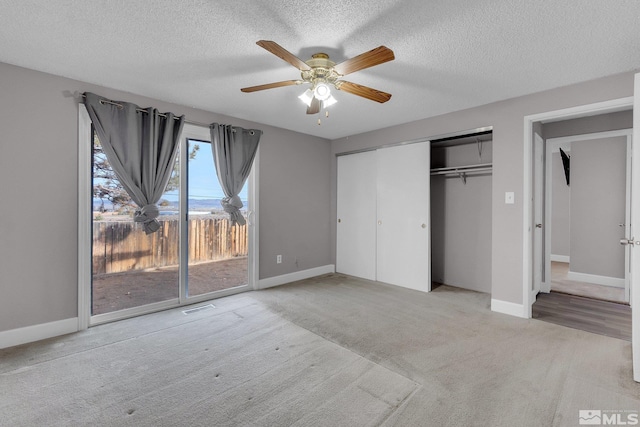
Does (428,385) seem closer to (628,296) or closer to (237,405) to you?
(237,405)

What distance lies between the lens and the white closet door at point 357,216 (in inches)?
187

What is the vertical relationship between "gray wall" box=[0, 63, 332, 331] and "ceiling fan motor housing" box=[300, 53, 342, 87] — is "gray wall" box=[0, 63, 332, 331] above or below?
below

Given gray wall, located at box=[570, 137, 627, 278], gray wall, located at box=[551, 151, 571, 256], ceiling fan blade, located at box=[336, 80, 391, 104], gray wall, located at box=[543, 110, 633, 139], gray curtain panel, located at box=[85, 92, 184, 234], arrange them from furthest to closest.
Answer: gray wall, located at box=[551, 151, 571, 256] → gray wall, located at box=[570, 137, 627, 278] → gray wall, located at box=[543, 110, 633, 139] → gray curtain panel, located at box=[85, 92, 184, 234] → ceiling fan blade, located at box=[336, 80, 391, 104]

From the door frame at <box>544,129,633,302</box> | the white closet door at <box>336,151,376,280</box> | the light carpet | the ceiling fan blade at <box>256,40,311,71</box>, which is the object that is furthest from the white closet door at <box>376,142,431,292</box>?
the ceiling fan blade at <box>256,40,311,71</box>

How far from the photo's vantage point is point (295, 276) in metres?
4.65

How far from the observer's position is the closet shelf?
4.00m

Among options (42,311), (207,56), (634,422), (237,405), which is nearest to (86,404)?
(237,405)

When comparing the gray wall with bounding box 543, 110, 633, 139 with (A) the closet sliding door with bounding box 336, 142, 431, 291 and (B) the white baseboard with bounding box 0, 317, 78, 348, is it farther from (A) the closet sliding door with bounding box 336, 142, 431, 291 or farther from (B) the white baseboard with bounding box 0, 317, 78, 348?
(B) the white baseboard with bounding box 0, 317, 78, 348

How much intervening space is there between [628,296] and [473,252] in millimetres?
1808

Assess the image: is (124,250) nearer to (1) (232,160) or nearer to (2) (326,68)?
(1) (232,160)

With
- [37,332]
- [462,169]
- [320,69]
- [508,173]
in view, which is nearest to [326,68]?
[320,69]

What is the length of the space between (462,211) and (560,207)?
341cm

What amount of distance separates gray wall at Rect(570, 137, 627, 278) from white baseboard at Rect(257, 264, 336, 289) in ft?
13.0

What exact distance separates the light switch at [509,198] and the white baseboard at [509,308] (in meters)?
1.12
